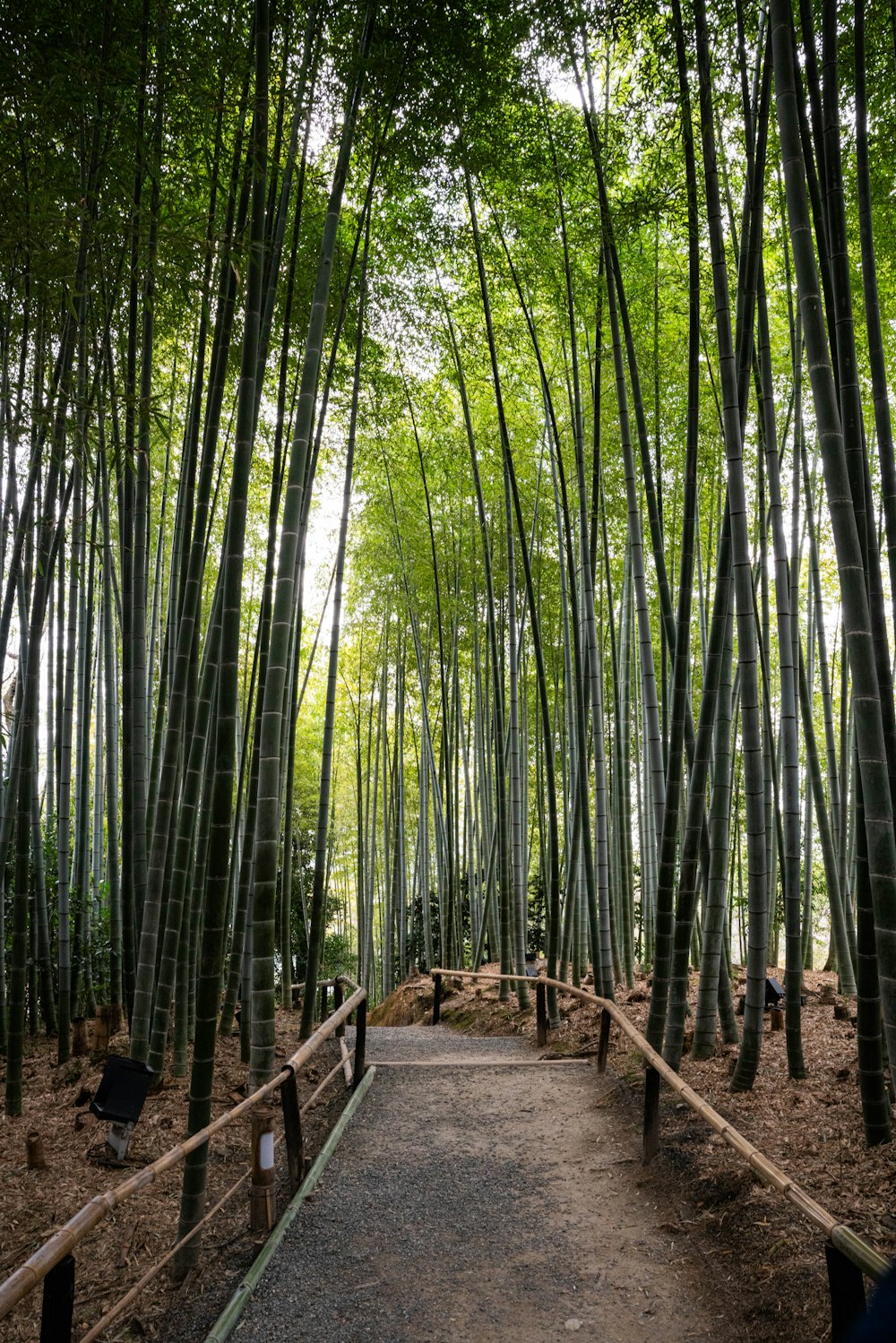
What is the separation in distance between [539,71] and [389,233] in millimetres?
1429

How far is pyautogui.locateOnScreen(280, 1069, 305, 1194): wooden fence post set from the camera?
2605mm

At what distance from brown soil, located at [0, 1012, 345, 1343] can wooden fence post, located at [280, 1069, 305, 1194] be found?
67 millimetres

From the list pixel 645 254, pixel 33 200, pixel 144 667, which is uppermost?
pixel 645 254

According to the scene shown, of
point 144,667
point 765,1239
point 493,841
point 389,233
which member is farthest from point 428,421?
point 765,1239

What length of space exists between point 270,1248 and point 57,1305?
102 cm

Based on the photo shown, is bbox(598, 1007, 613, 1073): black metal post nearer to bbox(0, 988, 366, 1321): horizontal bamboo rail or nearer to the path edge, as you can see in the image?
the path edge

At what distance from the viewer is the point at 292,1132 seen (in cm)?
267

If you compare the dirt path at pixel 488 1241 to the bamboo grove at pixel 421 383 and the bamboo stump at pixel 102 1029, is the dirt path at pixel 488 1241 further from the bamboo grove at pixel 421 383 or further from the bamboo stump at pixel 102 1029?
the bamboo stump at pixel 102 1029

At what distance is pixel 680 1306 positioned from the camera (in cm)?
197

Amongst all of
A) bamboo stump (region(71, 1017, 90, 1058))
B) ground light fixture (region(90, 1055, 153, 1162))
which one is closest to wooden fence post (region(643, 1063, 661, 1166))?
ground light fixture (region(90, 1055, 153, 1162))

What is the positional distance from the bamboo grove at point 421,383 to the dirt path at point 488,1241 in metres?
0.41

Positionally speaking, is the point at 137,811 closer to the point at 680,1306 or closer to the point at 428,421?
the point at 680,1306

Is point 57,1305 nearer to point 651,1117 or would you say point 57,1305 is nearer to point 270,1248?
point 270,1248

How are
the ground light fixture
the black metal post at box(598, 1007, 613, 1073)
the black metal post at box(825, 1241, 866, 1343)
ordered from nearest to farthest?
the black metal post at box(825, 1241, 866, 1343) < the ground light fixture < the black metal post at box(598, 1007, 613, 1073)
